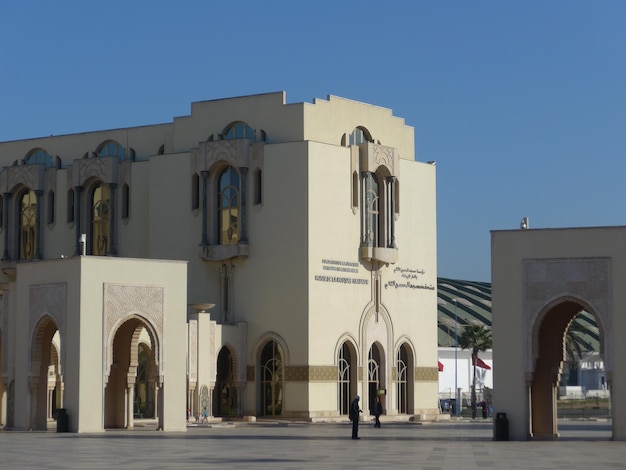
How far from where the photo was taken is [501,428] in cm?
3762

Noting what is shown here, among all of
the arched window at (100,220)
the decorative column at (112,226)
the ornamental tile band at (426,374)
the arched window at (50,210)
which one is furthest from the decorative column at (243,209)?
the arched window at (50,210)

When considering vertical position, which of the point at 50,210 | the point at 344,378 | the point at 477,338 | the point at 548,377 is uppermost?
the point at 50,210

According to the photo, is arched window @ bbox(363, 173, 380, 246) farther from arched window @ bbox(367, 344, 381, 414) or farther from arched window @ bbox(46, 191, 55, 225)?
arched window @ bbox(46, 191, 55, 225)

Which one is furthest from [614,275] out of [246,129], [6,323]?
[246,129]

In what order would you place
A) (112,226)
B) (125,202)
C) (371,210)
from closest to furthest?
1. (371,210)
2. (112,226)
3. (125,202)

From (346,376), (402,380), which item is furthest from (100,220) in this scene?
(402,380)

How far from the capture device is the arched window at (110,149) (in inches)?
2491

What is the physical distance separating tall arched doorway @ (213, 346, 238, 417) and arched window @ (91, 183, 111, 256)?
8787 millimetres

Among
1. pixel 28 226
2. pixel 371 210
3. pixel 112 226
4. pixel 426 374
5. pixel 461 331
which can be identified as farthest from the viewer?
pixel 461 331

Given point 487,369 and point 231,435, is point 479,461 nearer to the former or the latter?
point 231,435

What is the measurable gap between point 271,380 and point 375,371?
5025 mm

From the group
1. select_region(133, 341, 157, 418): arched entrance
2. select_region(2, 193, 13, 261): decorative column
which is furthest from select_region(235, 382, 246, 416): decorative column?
select_region(2, 193, 13, 261): decorative column

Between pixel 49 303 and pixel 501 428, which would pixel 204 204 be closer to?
pixel 49 303

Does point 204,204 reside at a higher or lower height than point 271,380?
higher
